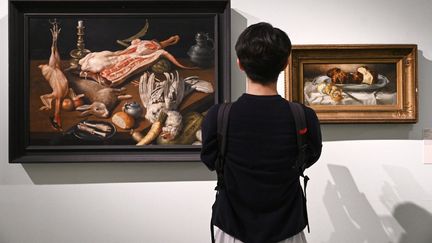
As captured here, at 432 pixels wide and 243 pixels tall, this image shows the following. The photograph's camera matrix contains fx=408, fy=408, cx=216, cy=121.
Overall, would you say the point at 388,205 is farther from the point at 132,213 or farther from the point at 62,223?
the point at 62,223

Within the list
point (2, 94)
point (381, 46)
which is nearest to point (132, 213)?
point (2, 94)

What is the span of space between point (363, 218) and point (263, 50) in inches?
41.6

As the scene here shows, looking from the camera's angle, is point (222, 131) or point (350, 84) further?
point (350, 84)

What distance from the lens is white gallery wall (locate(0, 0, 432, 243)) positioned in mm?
1711

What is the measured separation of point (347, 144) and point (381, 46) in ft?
1.40

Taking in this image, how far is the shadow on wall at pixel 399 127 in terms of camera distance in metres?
1.72

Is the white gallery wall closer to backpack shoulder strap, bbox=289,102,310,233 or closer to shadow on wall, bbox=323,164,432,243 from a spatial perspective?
shadow on wall, bbox=323,164,432,243

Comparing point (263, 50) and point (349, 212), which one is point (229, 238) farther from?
point (349, 212)

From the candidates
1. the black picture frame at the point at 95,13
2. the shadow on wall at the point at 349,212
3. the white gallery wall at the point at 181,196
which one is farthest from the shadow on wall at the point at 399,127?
the black picture frame at the point at 95,13

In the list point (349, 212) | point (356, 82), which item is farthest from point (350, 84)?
point (349, 212)

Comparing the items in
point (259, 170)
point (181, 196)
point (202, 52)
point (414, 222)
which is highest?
point (202, 52)

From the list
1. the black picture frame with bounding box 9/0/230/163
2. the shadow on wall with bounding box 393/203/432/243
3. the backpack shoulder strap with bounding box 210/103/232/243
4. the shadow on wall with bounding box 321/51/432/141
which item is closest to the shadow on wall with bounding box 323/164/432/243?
the shadow on wall with bounding box 393/203/432/243

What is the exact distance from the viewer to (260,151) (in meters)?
1.02

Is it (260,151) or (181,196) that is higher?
(260,151)
